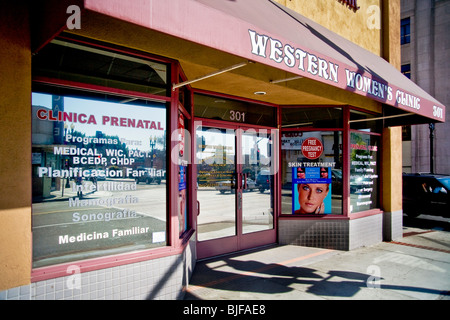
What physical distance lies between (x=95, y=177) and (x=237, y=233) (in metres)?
3.44

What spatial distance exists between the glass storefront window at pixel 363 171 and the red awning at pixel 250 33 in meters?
1.80

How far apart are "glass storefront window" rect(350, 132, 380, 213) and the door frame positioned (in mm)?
1825

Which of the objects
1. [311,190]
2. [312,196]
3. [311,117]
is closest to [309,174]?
[311,190]

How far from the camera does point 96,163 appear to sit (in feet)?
11.9

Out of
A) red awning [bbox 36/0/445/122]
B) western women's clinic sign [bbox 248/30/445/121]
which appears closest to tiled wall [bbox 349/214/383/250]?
western women's clinic sign [bbox 248/30/445/121]

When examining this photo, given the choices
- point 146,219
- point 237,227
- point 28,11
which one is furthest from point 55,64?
point 237,227

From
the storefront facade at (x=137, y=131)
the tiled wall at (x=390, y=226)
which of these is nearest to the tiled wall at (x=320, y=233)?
the storefront facade at (x=137, y=131)

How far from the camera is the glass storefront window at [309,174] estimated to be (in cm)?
711

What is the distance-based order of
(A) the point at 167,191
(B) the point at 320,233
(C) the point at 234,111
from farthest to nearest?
(B) the point at 320,233
(C) the point at 234,111
(A) the point at 167,191

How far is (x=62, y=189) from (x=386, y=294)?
443 centimetres

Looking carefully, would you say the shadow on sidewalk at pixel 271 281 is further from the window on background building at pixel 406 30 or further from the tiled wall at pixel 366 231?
the window on background building at pixel 406 30

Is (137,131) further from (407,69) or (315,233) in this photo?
(407,69)

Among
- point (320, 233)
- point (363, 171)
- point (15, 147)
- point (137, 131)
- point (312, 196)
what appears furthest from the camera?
point (363, 171)
